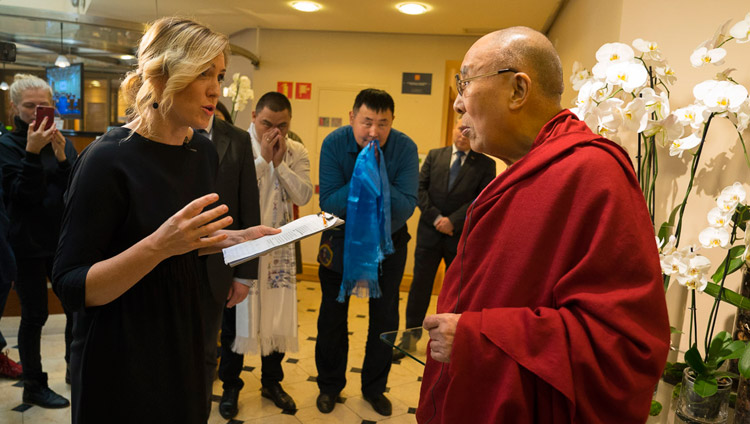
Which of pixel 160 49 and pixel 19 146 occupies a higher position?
pixel 160 49

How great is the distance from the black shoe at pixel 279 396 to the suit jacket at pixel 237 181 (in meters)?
1.05

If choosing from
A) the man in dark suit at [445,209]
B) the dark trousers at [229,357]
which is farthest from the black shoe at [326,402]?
the man in dark suit at [445,209]

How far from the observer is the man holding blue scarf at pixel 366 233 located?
2961 millimetres

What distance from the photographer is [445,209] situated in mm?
4160

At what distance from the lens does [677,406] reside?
7.06 feet

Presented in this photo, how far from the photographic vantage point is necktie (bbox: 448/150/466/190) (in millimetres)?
4184

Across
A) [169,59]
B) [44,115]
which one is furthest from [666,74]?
[44,115]

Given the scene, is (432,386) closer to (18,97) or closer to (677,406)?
(677,406)

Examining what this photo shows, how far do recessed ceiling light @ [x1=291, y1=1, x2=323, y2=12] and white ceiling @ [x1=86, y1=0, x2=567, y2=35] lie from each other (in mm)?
71

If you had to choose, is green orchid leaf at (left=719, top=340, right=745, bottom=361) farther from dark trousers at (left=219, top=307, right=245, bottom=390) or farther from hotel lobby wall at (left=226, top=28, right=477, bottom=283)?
hotel lobby wall at (left=226, top=28, right=477, bottom=283)

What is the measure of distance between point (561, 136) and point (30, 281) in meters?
3.09

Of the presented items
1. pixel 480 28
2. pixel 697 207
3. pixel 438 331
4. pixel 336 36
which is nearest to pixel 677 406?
pixel 697 207

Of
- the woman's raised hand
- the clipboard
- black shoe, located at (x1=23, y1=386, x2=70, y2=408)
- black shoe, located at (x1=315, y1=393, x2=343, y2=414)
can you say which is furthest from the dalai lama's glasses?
black shoe, located at (x1=23, y1=386, x2=70, y2=408)

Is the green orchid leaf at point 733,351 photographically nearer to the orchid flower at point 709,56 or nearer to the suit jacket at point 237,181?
the orchid flower at point 709,56
